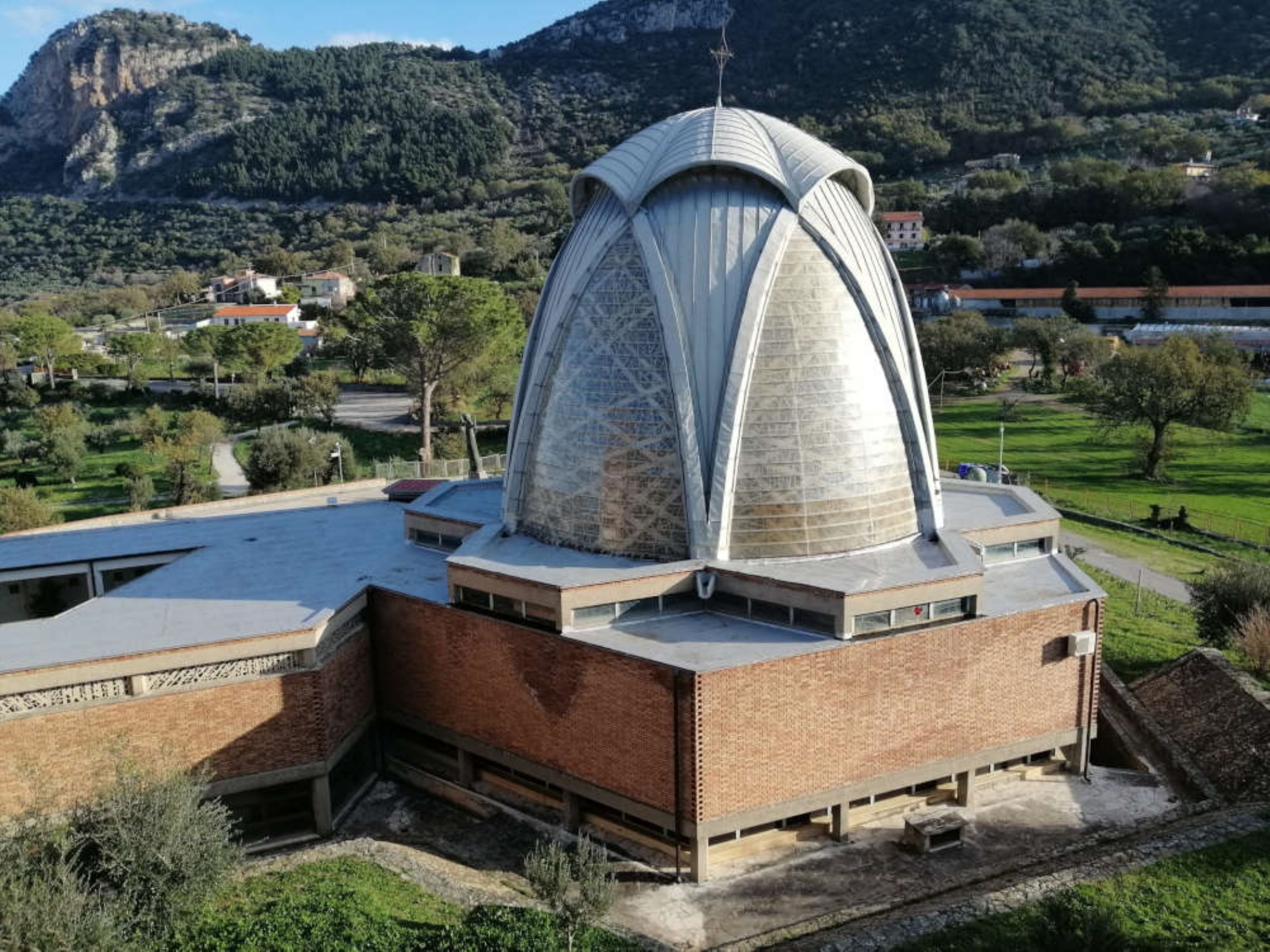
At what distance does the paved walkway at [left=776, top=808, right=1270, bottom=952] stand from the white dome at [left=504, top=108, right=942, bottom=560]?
7094 mm

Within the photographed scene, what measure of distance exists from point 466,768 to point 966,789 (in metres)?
10.6

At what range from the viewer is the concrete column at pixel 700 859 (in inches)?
679

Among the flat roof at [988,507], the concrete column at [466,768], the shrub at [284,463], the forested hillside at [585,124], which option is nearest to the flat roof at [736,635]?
the flat roof at [988,507]

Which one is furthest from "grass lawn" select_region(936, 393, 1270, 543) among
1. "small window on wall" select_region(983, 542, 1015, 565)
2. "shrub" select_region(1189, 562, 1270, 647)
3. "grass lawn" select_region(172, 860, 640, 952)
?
"grass lawn" select_region(172, 860, 640, 952)

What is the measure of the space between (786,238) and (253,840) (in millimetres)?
16649

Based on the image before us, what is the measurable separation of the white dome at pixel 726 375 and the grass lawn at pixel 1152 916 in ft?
25.5

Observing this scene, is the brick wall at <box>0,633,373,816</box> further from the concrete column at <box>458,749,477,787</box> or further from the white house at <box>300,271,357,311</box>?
the white house at <box>300,271,357,311</box>

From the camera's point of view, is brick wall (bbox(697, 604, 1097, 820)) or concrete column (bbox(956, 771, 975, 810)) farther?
concrete column (bbox(956, 771, 975, 810))

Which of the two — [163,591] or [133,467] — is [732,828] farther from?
[133,467]

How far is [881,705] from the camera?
59.8ft

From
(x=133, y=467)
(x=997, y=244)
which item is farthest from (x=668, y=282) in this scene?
(x=997, y=244)

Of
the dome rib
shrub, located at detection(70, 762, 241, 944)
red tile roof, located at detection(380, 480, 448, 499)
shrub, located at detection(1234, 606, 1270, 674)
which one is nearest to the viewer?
shrub, located at detection(70, 762, 241, 944)

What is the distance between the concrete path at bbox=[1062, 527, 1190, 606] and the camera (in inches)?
1310

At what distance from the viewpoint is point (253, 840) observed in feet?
62.5
